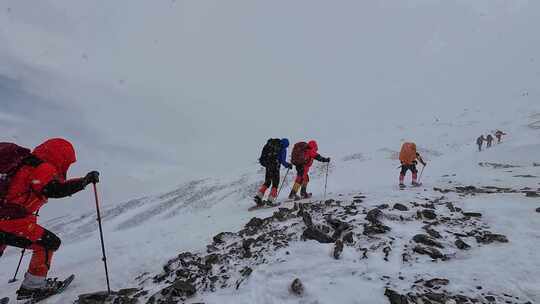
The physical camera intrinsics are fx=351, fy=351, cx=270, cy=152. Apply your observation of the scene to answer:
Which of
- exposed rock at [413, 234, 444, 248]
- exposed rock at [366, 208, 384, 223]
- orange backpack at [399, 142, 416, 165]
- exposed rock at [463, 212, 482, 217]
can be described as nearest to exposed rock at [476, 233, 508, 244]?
exposed rock at [413, 234, 444, 248]

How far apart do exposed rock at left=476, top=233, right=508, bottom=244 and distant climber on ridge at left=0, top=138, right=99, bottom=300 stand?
277 inches

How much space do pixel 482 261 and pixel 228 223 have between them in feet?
23.4

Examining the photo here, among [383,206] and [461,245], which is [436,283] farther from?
[383,206]

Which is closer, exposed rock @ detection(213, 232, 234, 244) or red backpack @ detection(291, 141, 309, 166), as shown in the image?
exposed rock @ detection(213, 232, 234, 244)

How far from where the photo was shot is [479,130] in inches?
2035

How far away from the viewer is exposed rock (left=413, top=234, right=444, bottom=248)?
20.5 feet

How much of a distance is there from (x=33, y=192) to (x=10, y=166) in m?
0.57

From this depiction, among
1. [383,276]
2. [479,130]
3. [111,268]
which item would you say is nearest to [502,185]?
[383,276]

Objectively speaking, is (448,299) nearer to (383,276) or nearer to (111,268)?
(383,276)

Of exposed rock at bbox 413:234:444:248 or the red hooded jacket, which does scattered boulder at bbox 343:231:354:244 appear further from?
the red hooded jacket

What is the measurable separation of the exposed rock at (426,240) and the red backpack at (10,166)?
6.83 meters

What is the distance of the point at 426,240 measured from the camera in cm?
637

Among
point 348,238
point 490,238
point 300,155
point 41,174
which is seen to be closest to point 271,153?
point 300,155

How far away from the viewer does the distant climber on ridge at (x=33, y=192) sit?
5.66 m
